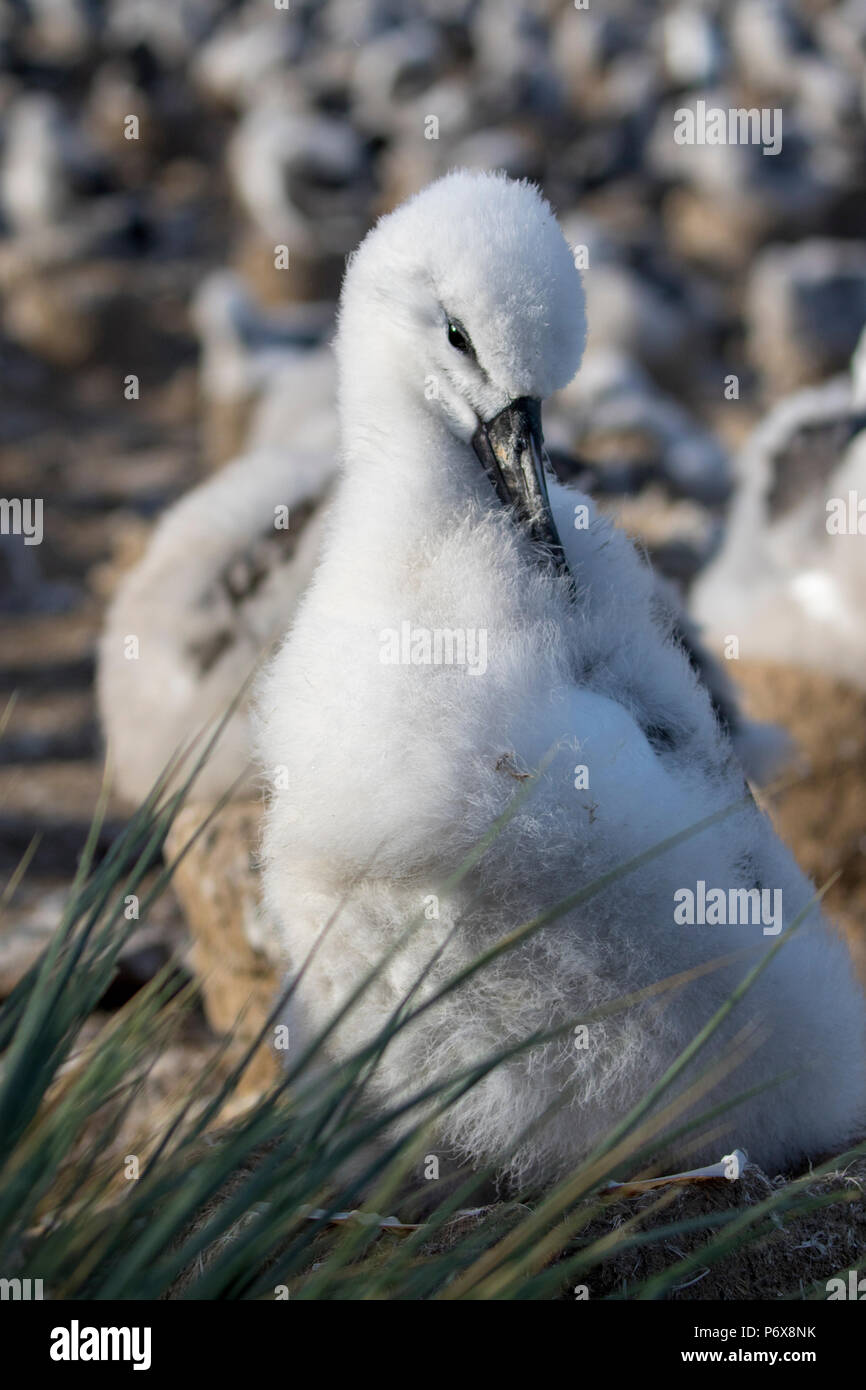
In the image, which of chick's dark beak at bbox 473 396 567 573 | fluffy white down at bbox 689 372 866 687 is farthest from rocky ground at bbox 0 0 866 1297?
chick's dark beak at bbox 473 396 567 573

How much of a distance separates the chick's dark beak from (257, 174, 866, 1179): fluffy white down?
0.03 m

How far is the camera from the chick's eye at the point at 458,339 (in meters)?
2.16

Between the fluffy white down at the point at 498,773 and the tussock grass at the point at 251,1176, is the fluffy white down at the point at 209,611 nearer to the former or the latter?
the fluffy white down at the point at 498,773

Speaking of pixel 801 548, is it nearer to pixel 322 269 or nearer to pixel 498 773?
pixel 498 773

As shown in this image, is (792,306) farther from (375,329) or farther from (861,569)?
(375,329)

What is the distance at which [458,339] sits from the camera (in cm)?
217

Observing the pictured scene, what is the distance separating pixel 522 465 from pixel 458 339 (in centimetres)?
23

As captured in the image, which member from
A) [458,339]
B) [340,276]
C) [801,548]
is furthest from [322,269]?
[458,339]

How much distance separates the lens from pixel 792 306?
1196cm

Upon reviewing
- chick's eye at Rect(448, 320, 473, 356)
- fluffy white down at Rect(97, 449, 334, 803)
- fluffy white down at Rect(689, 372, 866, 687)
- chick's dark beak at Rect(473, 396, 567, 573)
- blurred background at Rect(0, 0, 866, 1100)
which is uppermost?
blurred background at Rect(0, 0, 866, 1100)

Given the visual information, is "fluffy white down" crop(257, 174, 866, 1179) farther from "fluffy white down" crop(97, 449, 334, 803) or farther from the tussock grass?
"fluffy white down" crop(97, 449, 334, 803)

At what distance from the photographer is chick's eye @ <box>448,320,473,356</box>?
7.08 ft

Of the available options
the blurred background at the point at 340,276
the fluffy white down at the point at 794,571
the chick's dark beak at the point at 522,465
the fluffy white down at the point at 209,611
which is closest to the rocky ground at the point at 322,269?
the blurred background at the point at 340,276

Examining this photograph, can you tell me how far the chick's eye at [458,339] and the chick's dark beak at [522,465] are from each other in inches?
4.7
